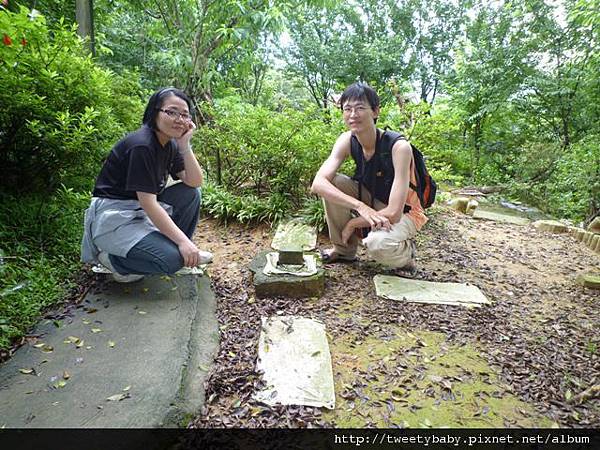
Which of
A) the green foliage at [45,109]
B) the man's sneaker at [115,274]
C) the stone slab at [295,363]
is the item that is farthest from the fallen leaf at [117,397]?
the green foliage at [45,109]

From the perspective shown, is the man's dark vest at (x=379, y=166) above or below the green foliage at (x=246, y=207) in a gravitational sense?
above

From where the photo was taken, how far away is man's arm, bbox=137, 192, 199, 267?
2.17 metres

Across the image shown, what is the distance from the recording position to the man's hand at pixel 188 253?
2.28 meters

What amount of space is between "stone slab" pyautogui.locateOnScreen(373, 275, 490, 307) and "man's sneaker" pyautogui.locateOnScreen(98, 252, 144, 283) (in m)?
1.70

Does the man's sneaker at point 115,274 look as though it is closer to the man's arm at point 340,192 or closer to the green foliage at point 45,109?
the green foliage at point 45,109

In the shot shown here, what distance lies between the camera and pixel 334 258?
3.23m

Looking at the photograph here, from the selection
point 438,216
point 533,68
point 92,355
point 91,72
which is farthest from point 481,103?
point 92,355

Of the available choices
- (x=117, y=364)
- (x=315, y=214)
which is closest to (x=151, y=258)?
→ (x=117, y=364)

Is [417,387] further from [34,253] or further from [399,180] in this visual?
[34,253]

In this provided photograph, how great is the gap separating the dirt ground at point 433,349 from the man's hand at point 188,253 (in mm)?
420

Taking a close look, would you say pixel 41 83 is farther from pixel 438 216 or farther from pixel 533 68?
pixel 533 68

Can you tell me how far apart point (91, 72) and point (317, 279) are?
223cm

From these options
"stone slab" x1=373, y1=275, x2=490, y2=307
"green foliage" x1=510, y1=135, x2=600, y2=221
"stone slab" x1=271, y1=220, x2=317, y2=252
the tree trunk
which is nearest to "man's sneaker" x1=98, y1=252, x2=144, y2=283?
"stone slab" x1=271, y1=220, x2=317, y2=252

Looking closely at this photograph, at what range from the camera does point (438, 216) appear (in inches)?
194
